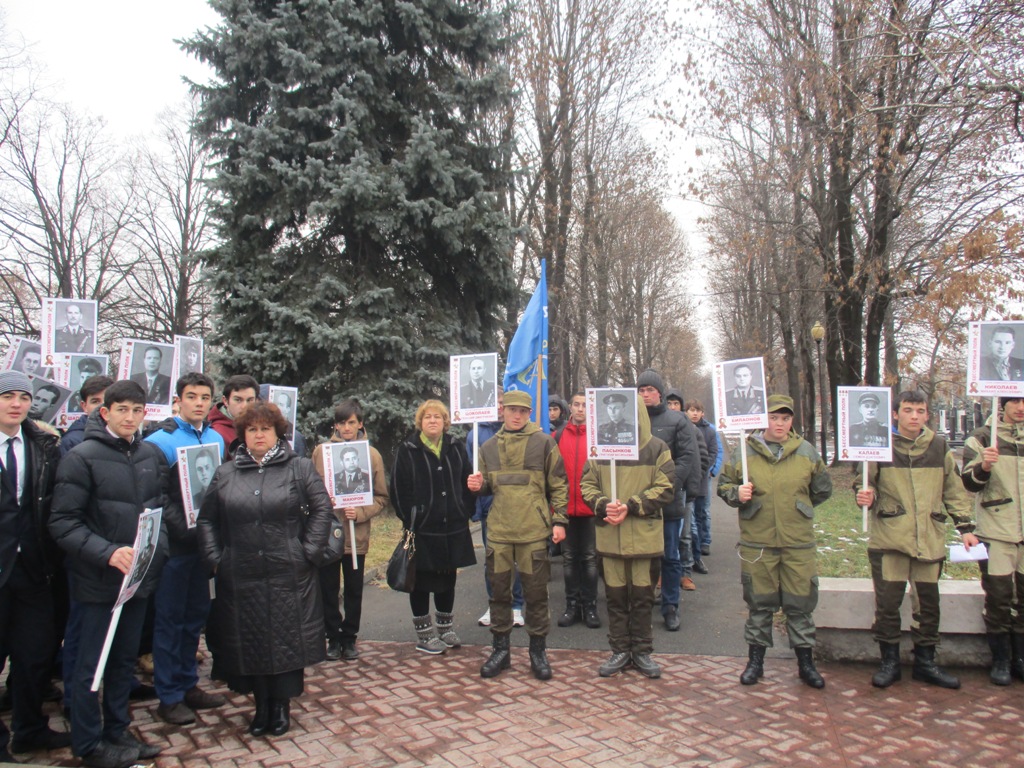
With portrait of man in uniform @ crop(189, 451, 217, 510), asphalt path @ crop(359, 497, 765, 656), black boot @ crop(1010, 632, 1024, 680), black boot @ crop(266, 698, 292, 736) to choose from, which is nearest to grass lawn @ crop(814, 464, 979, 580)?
asphalt path @ crop(359, 497, 765, 656)

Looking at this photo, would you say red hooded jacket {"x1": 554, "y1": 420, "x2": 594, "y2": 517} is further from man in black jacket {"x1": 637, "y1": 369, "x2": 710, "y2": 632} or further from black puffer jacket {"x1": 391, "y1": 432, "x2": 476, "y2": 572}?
black puffer jacket {"x1": 391, "y1": 432, "x2": 476, "y2": 572}

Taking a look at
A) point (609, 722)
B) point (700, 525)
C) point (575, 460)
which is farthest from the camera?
point (700, 525)

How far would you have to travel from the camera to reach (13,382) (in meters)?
4.07

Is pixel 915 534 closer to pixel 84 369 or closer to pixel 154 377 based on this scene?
pixel 154 377

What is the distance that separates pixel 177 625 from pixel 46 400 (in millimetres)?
1977

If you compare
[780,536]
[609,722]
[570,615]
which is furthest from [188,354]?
[780,536]

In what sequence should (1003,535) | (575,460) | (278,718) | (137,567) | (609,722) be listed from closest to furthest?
(137,567) → (278,718) → (609,722) → (1003,535) → (575,460)

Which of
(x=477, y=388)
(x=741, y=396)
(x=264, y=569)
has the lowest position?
(x=264, y=569)

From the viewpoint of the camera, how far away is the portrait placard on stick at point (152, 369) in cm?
559

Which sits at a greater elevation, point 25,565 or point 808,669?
point 25,565

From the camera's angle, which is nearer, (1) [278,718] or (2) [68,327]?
(1) [278,718]

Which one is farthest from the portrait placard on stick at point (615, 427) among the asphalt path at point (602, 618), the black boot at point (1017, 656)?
the black boot at point (1017, 656)

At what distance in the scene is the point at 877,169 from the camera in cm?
1504

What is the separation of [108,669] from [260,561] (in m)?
0.99
